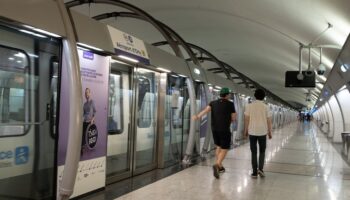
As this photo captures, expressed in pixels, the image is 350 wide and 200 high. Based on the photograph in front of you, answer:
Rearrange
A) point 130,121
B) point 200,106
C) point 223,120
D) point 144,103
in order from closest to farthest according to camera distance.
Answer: point 130,121 < point 223,120 < point 144,103 < point 200,106

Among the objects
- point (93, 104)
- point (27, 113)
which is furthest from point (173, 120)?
point (27, 113)

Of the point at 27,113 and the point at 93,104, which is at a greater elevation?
the point at 93,104

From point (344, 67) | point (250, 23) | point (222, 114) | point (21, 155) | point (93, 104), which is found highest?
point (250, 23)

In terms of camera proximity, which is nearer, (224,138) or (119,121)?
(119,121)

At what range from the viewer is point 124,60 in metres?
6.89

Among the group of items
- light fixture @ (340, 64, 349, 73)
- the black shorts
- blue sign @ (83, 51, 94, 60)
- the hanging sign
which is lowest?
the black shorts

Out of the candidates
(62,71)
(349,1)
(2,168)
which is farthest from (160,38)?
(2,168)

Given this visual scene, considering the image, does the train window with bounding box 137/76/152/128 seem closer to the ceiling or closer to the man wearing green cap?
the man wearing green cap

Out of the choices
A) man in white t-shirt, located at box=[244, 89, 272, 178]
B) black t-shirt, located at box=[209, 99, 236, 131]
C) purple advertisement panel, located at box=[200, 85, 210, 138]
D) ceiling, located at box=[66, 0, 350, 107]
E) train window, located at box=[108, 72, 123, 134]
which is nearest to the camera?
train window, located at box=[108, 72, 123, 134]

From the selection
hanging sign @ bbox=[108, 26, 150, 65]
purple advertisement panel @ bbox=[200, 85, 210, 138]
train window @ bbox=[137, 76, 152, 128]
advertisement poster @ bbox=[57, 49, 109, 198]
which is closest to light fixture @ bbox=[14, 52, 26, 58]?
advertisement poster @ bbox=[57, 49, 109, 198]

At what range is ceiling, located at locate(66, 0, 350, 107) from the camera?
27.2 feet

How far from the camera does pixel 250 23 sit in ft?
35.9

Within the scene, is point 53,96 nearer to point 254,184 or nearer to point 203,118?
point 254,184

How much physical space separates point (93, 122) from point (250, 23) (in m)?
6.65
